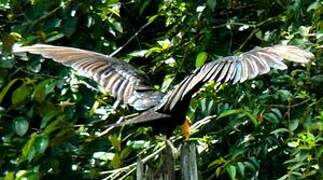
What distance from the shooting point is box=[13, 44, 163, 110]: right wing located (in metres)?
2.14

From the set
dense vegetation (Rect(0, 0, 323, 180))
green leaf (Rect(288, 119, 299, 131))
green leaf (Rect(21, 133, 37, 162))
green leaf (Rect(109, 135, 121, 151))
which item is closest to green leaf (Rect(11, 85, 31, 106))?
dense vegetation (Rect(0, 0, 323, 180))

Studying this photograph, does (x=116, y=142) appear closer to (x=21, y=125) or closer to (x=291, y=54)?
(x=21, y=125)

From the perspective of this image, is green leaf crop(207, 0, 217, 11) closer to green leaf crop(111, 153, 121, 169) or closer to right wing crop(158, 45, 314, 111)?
green leaf crop(111, 153, 121, 169)

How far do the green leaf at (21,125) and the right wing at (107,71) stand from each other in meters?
0.36

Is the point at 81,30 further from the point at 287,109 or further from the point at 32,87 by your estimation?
the point at 287,109

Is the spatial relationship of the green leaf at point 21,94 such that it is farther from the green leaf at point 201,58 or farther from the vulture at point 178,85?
the green leaf at point 201,58

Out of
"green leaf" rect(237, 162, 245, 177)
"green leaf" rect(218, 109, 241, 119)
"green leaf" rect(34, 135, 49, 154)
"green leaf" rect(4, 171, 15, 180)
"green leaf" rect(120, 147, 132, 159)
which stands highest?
"green leaf" rect(218, 109, 241, 119)

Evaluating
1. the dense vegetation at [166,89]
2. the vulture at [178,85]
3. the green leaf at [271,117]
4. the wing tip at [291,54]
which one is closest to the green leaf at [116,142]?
the dense vegetation at [166,89]

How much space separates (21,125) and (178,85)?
0.79m

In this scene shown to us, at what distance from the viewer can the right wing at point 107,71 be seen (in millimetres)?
2139

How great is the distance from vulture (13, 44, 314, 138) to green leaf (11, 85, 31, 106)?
11cm

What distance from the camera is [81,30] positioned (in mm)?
2852

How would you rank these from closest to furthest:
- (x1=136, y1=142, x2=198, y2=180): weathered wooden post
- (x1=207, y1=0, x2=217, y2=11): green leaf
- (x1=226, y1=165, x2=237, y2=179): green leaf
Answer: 1. (x1=136, y1=142, x2=198, y2=180): weathered wooden post
2. (x1=226, y1=165, x2=237, y2=179): green leaf
3. (x1=207, y1=0, x2=217, y2=11): green leaf

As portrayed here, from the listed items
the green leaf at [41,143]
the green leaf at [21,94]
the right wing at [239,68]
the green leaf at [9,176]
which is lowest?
the green leaf at [9,176]
